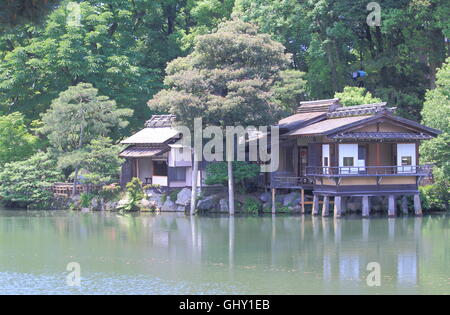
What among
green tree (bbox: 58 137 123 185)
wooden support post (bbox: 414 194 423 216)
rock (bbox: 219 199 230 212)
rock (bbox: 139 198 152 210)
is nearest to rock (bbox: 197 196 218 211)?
rock (bbox: 219 199 230 212)

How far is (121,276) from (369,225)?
→ 1239 centimetres

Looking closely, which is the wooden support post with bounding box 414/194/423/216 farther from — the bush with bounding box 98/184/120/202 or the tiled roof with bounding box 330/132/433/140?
the bush with bounding box 98/184/120/202

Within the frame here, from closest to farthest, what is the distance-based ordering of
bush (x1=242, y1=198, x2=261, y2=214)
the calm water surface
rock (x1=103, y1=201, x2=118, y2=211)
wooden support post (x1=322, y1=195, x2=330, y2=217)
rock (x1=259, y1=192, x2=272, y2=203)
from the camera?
the calm water surface → wooden support post (x1=322, y1=195, x2=330, y2=217) → bush (x1=242, y1=198, x2=261, y2=214) → rock (x1=259, y1=192, x2=272, y2=203) → rock (x1=103, y1=201, x2=118, y2=211)

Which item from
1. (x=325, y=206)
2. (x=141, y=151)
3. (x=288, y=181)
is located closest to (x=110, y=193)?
(x=141, y=151)

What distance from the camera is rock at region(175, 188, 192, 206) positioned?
3350 centimetres

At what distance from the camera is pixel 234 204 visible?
33031 mm

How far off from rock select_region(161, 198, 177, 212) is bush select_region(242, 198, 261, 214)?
11.3ft

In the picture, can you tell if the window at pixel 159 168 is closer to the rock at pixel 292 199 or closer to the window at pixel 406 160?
the rock at pixel 292 199

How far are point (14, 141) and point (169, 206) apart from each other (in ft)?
31.8

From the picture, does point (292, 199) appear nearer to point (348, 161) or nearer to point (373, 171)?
point (348, 161)

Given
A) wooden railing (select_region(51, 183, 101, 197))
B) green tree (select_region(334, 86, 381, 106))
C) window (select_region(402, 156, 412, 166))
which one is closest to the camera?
window (select_region(402, 156, 412, 166))

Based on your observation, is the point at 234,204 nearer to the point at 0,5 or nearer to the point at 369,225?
the point at 369,225

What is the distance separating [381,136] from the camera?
2983 cm
